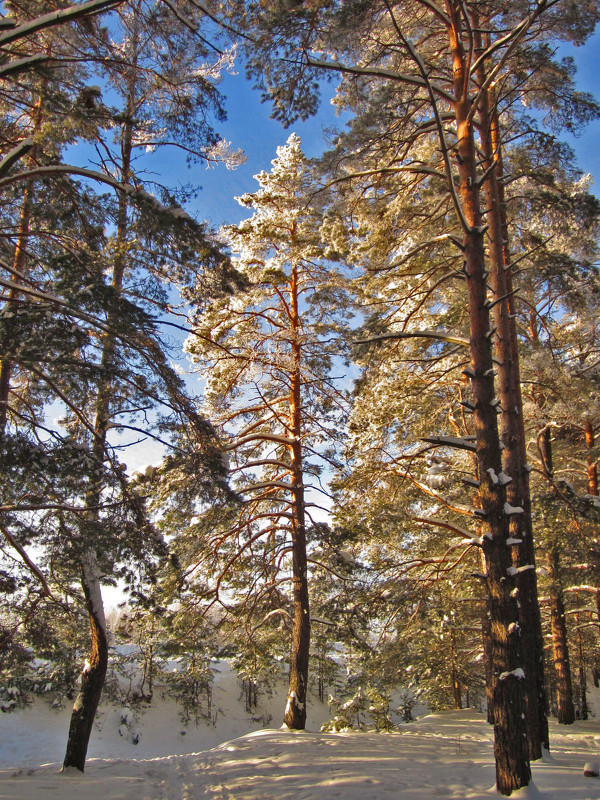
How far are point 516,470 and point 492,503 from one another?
7.53 feet

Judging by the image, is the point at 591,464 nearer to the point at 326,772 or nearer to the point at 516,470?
the point at 516,470

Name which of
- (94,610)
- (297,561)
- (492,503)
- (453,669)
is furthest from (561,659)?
(94,610)

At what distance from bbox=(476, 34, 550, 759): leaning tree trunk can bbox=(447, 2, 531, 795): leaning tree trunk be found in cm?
52

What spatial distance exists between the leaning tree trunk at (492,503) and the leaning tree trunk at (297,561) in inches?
215

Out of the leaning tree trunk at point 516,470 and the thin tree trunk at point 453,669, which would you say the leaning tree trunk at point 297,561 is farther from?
the thin tree trunk at point 453,669

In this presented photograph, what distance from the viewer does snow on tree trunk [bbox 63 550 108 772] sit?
712cm

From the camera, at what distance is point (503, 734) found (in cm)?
469

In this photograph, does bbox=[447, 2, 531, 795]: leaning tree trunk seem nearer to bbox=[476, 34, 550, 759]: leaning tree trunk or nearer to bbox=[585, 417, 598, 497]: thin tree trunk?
bbox=[476, 34, 550, 759]: leaning tree trunk

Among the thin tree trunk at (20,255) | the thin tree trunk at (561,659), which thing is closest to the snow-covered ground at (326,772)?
the thin tree trunk at (561,659)

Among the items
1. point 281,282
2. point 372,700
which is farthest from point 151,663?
point 281,282

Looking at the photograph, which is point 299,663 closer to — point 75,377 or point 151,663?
point 75,377

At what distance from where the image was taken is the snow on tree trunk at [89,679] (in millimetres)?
7121

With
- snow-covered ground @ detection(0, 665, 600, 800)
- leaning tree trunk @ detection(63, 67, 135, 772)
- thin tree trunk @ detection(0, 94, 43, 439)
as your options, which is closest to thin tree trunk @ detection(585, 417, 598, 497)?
snow-covered ground @ detection(0, 665, 600, 800)

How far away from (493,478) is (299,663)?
6.79 meters
